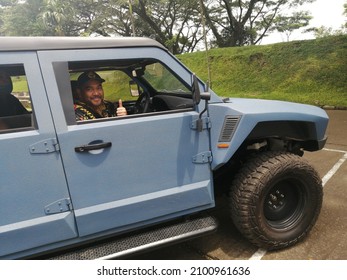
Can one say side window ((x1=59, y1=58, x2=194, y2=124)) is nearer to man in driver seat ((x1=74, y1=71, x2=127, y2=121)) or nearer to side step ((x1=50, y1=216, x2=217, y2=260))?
man in driver seat ((x1=74, y1=71, x2=127, y2=121))

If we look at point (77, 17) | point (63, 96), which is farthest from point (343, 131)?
point (77, 17)

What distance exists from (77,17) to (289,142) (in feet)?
109

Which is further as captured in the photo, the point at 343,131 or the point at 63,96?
the point at 343,131

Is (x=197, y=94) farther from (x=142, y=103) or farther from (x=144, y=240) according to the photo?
(x=144, y=240)

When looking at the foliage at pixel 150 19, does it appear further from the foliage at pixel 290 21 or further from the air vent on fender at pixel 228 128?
the air vent on fender at pixel 228 128

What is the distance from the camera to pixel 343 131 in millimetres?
6855

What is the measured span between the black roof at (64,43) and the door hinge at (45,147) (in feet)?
2.02

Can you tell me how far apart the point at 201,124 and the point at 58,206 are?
1223 millimetres

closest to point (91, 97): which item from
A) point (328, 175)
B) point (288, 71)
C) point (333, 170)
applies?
point (328, 175)

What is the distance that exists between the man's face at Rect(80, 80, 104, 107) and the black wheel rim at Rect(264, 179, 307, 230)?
179 cm

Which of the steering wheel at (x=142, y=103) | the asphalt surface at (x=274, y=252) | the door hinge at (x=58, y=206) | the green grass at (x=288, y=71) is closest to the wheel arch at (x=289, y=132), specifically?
the asphalt surface at (x=274, y=252)

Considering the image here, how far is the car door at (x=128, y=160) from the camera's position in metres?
1.98

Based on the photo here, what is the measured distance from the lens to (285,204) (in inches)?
113
